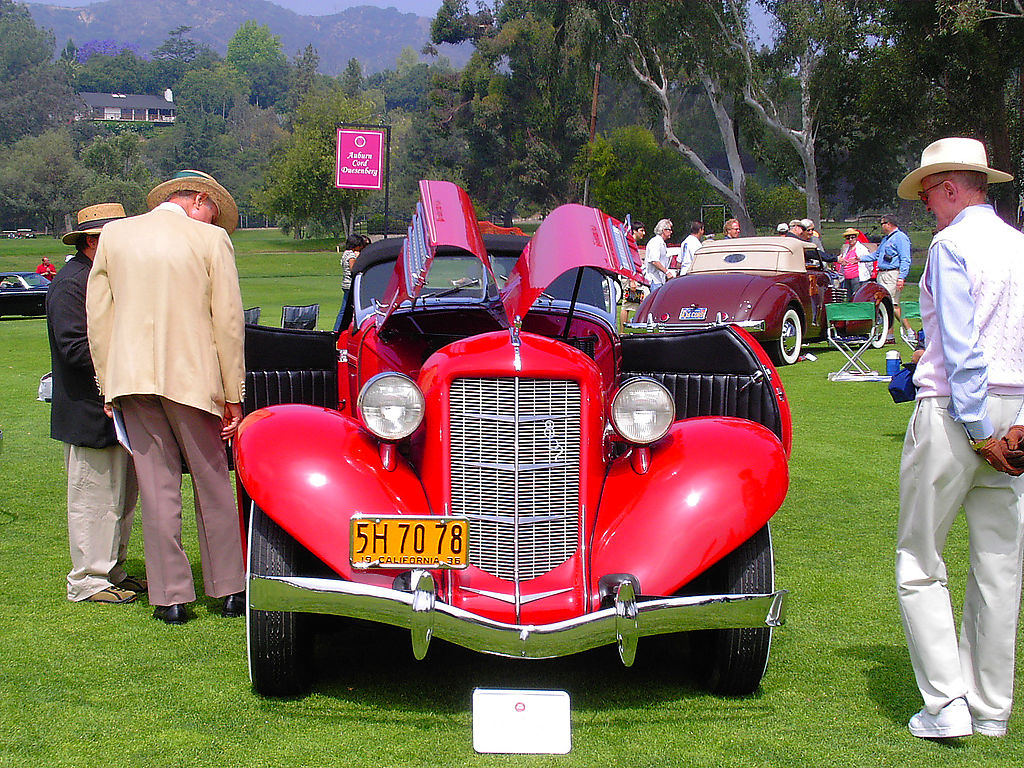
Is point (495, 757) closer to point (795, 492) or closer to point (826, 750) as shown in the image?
point (826, 750)

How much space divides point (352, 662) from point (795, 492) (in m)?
4.12

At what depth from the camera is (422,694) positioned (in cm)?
420

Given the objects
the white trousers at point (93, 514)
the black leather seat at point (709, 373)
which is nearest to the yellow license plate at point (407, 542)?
the white trousers at point (93, 514)

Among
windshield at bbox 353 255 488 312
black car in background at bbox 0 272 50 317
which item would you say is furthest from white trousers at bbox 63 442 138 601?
black car in background at bbox 0 272 50 317

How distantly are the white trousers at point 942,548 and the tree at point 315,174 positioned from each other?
198 feet

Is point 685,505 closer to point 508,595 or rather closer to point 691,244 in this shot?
point 508,595

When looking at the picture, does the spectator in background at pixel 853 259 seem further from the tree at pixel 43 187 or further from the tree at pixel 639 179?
the tree at pixel 43 187

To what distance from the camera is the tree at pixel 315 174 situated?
6512 cm

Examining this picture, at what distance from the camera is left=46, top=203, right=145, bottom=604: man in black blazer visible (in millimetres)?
5227

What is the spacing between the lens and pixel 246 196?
99.5 meters

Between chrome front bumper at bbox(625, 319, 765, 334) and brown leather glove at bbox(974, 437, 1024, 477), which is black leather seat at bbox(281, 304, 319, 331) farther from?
chrome front bumper at bbox(625, 319, 765, 334)

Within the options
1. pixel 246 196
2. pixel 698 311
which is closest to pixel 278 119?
pixel 246 196

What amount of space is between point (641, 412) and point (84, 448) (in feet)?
9.25

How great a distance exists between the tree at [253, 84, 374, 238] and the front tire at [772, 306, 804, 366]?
49.7 meters
